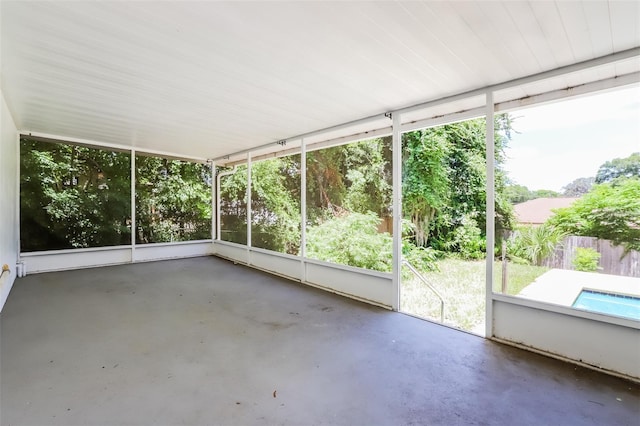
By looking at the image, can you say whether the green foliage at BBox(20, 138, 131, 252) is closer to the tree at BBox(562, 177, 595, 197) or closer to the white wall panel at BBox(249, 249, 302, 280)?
the white wall panel at BBox(249, 249, 302, 280)

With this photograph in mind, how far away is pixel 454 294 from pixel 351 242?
9.06 feet

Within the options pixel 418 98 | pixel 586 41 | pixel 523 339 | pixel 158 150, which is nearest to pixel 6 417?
pixel 523 339

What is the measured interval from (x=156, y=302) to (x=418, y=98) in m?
4.11

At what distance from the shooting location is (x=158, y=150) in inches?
262

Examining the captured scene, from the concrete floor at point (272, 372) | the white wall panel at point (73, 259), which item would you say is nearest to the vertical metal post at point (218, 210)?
the white wall panel at point (73, 259)

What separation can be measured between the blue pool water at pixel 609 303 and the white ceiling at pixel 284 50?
193 centimetres

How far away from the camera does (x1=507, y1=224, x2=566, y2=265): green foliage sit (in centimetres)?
283

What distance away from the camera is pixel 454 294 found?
673 centimetres

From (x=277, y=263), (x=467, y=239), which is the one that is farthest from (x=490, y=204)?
(x=467, y=239)

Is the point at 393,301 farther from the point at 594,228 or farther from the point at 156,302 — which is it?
the point at 156,302

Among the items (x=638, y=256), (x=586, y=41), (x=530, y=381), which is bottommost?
(x=530, y=381)

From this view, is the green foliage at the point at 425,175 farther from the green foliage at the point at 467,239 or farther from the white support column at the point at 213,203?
the white support column at the point at 213,203

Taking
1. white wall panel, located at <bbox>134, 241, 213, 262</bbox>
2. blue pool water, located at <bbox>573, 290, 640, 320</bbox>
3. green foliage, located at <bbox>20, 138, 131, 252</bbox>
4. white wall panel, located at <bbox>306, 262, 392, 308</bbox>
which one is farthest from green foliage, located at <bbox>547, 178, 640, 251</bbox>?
green foliage, located at <bbox>20, 138, 131, 252</bbox>

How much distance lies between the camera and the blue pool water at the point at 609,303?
7.45 ft
